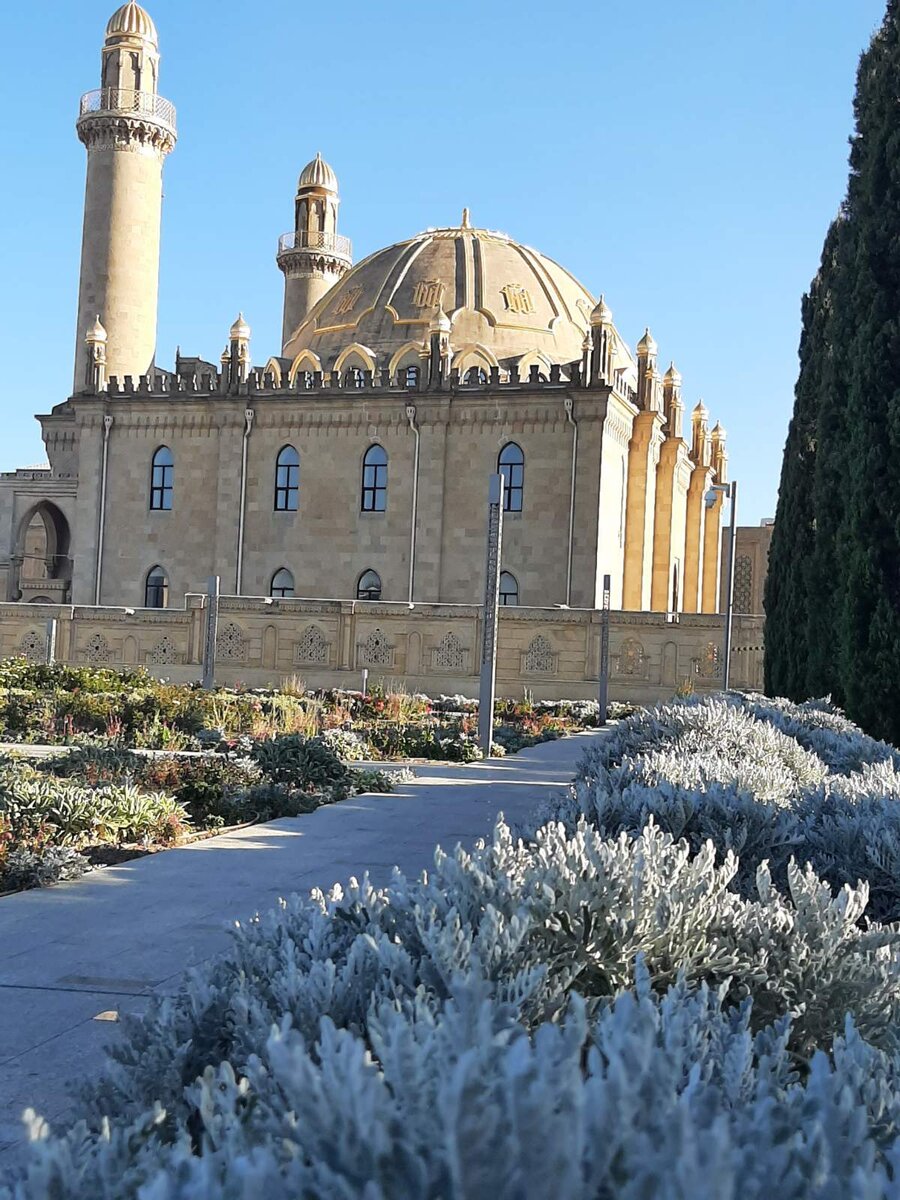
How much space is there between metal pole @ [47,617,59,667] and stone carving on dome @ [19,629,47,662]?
1.05ft

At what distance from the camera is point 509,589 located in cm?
3622

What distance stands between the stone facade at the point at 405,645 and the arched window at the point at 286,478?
8.56 m

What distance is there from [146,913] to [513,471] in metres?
31.0

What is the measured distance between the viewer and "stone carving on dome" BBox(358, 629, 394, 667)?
97.8 ft

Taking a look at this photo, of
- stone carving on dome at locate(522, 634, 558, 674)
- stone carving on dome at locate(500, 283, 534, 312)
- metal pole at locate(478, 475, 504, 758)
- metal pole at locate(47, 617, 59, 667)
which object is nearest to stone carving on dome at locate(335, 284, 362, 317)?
stone carving on dome at locate(500, 283, 534, 312)

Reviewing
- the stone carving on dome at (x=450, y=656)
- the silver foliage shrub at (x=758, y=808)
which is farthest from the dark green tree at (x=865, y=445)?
the stone carving on dome at (x=450, y=656)

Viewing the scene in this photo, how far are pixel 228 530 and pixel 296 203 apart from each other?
61.8 ft

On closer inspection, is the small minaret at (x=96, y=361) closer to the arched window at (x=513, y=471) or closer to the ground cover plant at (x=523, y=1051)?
the arched window at (x=513, y=471)

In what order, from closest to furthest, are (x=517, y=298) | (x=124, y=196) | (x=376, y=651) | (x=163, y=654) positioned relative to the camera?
(x=376, y=651)
(x=163, y=654)
(x=124, y=196)
(x=517, y=298)

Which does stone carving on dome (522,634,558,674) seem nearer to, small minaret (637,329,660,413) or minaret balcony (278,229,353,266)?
small minaret (637,329,660,413)

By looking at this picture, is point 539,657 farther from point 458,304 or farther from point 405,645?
point 458,304

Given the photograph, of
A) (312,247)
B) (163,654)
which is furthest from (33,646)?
(312,247)

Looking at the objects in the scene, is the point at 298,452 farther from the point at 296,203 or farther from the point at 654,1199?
the point at 654,1199

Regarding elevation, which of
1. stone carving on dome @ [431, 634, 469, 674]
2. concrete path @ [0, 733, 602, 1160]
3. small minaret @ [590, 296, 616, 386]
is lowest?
concrete path @ [0, 733, 602, 1160]
